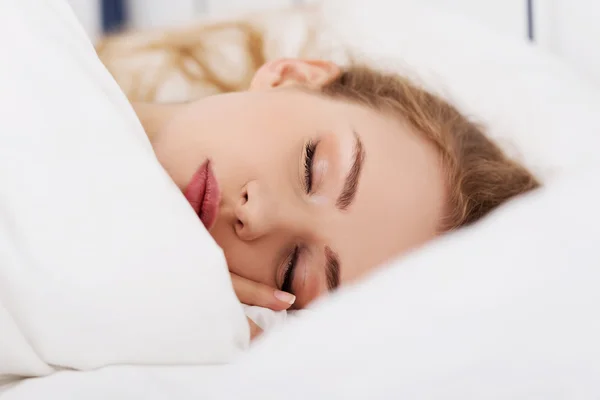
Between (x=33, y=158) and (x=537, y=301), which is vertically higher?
(x=33, y=158)

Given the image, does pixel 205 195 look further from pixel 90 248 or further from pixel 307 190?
pixel 90 248

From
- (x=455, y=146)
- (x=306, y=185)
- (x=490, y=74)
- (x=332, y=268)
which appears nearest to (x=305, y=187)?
(x=306, y=185)

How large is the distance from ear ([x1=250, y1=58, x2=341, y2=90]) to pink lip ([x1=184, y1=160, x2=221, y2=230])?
0.98ft

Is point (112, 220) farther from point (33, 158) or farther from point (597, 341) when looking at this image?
point (597, 341)

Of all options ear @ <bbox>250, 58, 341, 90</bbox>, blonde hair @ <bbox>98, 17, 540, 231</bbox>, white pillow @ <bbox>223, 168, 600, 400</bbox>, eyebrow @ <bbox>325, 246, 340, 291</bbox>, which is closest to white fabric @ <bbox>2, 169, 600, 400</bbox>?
white pillow @ <bbox>223, 168, 600, 400</bbox>

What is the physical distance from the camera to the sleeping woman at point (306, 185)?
80cm

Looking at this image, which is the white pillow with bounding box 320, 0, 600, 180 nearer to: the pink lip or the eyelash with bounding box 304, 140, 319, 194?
the eyelash with bounding box 304, 140, 319, 194

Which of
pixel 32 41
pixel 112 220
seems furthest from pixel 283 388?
pixel 32 41

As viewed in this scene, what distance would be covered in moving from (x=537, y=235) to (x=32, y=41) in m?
0.55

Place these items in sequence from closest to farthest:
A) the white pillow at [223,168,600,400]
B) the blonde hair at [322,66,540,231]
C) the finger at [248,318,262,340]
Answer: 1. the white pillow at [223,168,600,400]
2. the finger at [248,318,262,340]
3. the blonde hair at [322,66,540,231]

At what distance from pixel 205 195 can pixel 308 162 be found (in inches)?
5.3

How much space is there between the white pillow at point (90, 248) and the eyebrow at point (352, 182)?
211 mm

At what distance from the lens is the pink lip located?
81 centimetres

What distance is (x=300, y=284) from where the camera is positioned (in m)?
0.83
